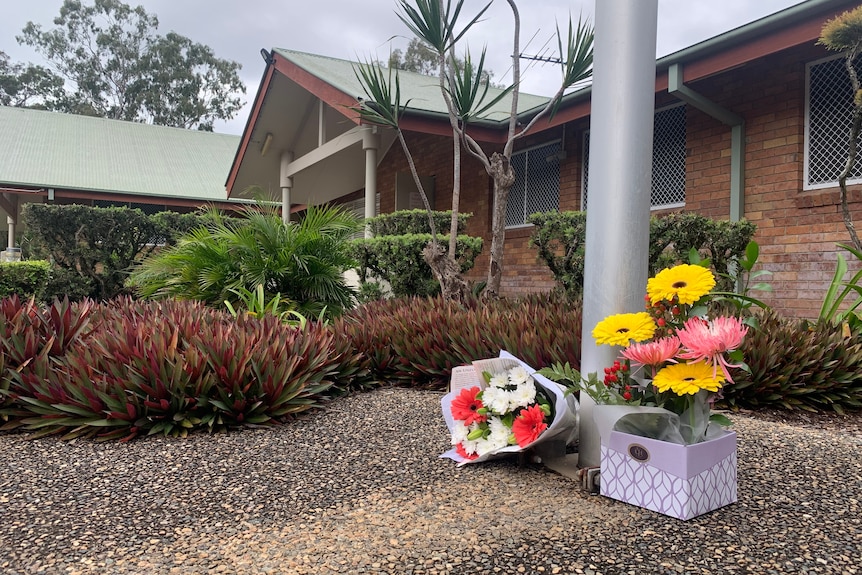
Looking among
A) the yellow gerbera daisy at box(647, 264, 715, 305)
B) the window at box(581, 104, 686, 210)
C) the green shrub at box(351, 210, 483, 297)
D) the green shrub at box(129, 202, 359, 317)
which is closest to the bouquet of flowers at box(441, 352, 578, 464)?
the yellow gerbera daisy at box(647, 264, 715, 305)

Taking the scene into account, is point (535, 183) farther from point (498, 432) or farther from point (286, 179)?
point (498, 432)

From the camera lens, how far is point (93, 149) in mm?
19531

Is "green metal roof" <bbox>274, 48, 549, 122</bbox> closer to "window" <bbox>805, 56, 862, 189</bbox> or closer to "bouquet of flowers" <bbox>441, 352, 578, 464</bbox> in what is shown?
"window" <bbox>805, 56, 862, 189</bbox>

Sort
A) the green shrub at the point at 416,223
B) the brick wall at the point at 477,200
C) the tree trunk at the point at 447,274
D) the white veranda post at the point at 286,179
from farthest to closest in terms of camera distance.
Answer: the white veranda post at the point at 286,179
the brick wall at the point at 477,200
the green shrub at the point at 416,223
the tree trunk at the point at 447,274

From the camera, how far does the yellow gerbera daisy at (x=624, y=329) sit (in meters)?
2.50

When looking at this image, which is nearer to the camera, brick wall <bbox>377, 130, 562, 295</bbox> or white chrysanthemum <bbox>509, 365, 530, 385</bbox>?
white chrysanthemum <bbox>509, 365, 530, 385</bbox>

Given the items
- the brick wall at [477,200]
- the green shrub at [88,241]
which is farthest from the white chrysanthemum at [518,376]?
the green shrub at [88,241]

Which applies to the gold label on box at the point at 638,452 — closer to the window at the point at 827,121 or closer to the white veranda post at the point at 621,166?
the white veranda post at the point at 621,166

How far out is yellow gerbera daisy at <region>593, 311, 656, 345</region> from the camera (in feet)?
8.20

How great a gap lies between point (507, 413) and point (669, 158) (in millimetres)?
7122

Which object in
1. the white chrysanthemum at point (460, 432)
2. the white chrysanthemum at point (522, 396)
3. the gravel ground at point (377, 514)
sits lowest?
the gravel ground at point (377, 514)

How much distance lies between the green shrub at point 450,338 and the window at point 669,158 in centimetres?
404

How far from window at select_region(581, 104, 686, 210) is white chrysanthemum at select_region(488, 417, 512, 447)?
21.6ft

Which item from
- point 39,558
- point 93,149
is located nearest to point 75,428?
point 39,558
